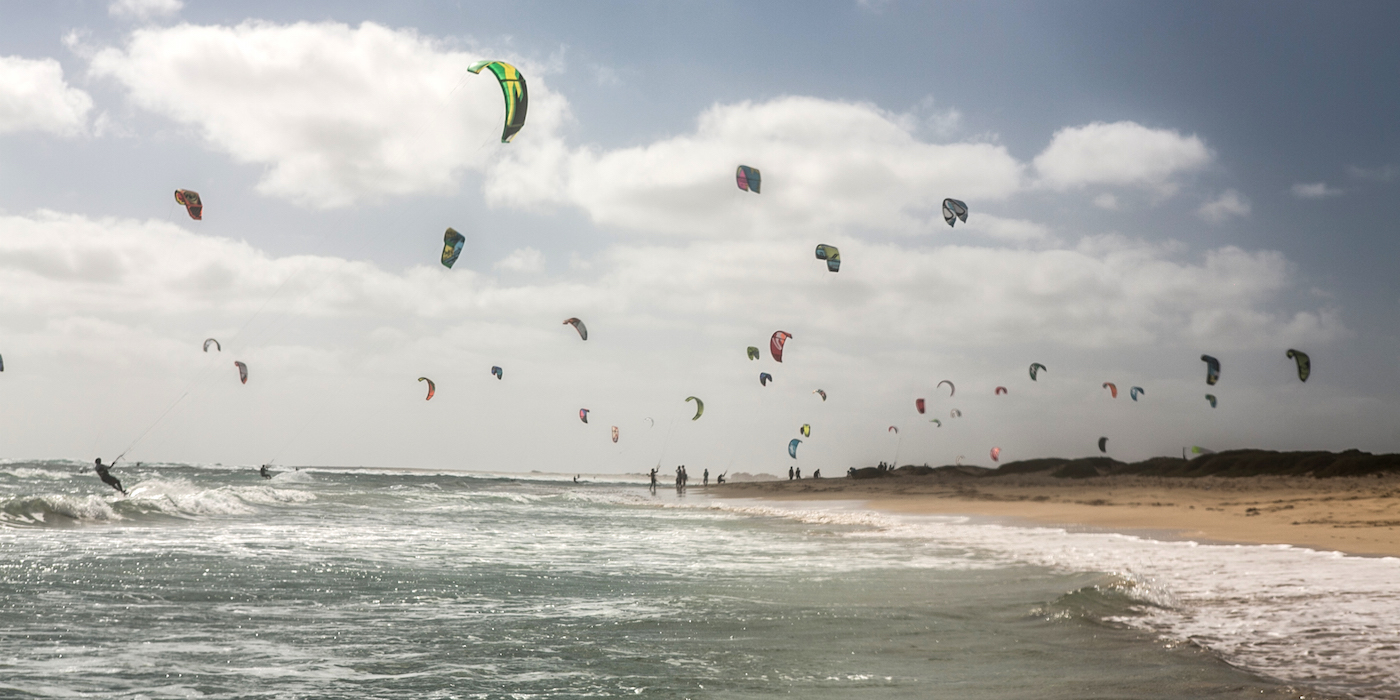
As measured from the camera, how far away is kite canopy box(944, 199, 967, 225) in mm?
28828

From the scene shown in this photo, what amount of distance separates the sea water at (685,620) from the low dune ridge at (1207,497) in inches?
145

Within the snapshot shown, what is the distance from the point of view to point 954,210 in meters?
29.1

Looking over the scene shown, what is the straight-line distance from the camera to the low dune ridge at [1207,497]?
16906 mm

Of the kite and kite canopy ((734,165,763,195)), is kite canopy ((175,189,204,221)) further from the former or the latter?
the kite

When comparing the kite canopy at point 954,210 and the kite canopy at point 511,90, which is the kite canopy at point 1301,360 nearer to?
the kite canopy at point 954,210

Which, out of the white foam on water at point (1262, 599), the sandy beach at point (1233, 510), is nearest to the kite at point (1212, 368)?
the sandy beach at point (1233, 510)

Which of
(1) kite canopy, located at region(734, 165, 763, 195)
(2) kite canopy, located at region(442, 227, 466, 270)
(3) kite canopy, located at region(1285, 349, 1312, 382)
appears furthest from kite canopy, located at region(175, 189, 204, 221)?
(3) kite canopy, located at region(1285, 349, 1312, 382)

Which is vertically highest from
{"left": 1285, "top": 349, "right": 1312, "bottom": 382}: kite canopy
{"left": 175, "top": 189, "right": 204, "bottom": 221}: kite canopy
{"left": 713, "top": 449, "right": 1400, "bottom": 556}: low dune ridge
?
{"left": 175, "top": 189, "right": 204, "bottom": 221}: kite canopy

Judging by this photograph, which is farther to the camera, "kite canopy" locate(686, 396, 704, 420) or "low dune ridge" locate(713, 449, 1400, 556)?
"kite canopy" locate(686, 396, 704, 420)

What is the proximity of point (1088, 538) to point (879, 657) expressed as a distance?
1192 centimetres

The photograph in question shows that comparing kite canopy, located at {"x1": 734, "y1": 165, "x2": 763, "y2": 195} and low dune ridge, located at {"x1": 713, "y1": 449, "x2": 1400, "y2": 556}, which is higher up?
kite canopy, located at {"x1": 734, "y1": 165, "x2": 763, "y2": 195}

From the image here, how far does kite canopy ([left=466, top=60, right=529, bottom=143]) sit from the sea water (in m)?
6.67

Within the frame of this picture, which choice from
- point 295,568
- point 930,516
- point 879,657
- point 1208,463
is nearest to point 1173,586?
point 879,657

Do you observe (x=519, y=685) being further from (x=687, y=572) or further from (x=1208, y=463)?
(x=1208, y=463)
